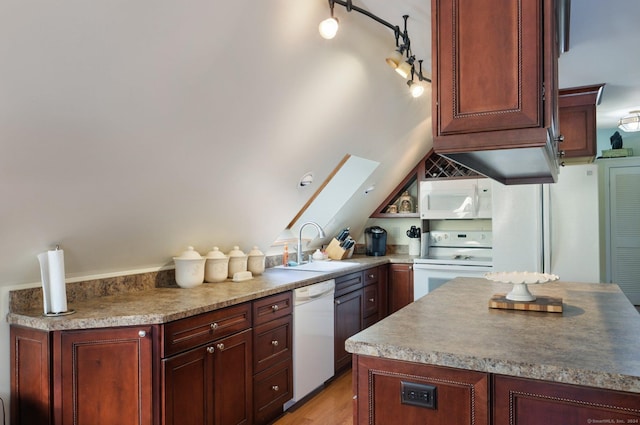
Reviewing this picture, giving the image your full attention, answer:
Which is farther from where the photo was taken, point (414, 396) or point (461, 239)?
point (461, 239)

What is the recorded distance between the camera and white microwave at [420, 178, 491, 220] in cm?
462

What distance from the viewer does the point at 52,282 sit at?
6.72 ft

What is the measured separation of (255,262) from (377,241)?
79.6 inches

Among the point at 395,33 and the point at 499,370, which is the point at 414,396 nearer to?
the point at 499,370

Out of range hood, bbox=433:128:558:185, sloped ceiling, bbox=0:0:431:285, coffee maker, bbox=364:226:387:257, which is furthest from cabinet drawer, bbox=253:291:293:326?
coffee maker, bbox=364:226:387:257

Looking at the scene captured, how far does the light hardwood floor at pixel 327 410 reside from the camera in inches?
118

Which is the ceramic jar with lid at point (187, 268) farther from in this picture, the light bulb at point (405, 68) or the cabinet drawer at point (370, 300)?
the cabinet drawer at point (370, 300)

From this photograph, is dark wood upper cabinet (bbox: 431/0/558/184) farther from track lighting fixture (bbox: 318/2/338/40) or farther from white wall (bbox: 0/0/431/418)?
white wall (bbox: 0/0/431/418)

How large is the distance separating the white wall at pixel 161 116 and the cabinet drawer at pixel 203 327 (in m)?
0.63

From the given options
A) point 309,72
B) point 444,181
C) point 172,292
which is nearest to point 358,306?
point 444,181

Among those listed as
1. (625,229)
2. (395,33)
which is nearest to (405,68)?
(395,33)

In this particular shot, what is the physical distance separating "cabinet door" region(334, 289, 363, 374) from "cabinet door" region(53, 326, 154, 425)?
189cm

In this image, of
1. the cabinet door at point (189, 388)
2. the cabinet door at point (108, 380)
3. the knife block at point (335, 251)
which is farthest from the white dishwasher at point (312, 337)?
the cabinet door at point (108, 380)

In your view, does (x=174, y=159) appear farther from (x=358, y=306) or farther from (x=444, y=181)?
(x=444, y=181)
